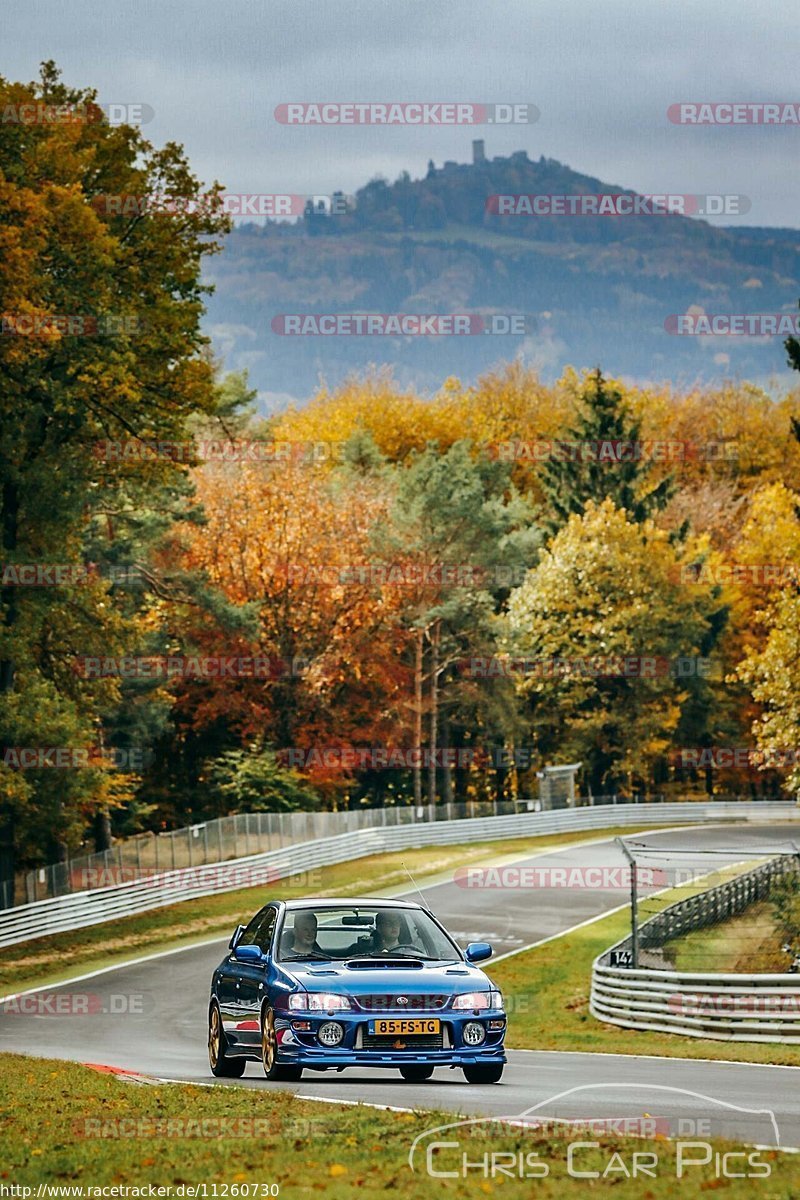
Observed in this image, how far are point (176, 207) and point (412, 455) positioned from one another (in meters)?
44.2

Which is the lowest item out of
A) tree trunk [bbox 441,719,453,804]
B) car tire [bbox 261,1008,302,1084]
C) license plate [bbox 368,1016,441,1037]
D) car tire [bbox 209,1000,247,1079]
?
tree trunk [bbox 441,719,453,804]

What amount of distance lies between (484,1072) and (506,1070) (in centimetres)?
244

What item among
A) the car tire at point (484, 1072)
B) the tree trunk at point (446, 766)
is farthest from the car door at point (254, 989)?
the tree trunk at point (446, 766)

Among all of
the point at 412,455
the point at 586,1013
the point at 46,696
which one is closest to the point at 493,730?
the point at 412,455

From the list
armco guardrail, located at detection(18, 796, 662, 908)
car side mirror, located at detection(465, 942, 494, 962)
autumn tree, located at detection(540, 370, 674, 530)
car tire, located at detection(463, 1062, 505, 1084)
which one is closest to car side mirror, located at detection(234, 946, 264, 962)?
car side mirror, located at detection(465, 942, 494, 962)

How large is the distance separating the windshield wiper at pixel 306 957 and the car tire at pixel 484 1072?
1490 millimetres

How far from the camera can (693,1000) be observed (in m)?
24.8

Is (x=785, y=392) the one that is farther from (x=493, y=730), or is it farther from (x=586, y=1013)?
(x=586, y=1013)

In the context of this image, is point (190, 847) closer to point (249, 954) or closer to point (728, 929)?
point (728, 929)

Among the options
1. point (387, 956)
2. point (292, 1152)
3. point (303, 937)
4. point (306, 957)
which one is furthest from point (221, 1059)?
point (292, 1152)

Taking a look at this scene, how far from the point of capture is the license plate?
1469 cm

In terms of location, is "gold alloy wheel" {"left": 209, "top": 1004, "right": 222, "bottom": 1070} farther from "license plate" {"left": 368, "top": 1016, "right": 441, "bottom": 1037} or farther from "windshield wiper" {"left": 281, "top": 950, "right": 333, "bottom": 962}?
"license plate" {"left": 368, "top": 1016, "right": 441, "bottom": 1037}

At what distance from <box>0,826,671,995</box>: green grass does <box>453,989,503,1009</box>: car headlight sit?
18.9 meters

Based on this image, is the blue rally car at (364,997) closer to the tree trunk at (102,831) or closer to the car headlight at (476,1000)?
the car headlight at (476,1000)
